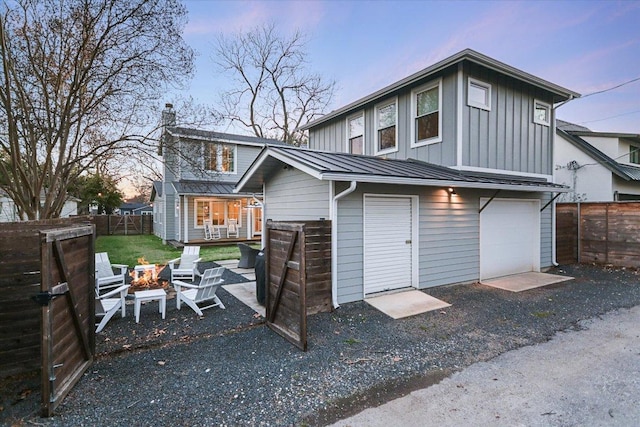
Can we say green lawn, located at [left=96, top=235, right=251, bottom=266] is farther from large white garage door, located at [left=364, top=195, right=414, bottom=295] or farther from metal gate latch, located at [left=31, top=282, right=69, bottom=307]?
metal gate latch, located at [left=31, top=282, right=69, bottom=307]

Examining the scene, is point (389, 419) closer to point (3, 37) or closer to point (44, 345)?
point (44, 345)

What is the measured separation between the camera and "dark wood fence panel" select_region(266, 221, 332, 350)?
4.00m

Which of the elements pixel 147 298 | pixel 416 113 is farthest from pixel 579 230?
pixel 147 298

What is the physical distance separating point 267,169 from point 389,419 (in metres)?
6.15

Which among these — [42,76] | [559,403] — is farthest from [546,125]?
[42,76]

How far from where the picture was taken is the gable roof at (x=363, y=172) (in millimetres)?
5090

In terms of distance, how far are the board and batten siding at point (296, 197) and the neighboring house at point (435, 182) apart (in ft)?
0.09

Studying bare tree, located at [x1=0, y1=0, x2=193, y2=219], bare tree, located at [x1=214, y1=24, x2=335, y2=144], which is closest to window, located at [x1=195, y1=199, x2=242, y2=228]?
bare tree, located at [x1=0, y1=0, x2=193, y2=219]

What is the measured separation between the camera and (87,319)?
11.6 ft

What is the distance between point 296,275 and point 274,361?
3.50 ft

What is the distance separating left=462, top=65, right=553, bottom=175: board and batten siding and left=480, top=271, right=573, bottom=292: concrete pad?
2.88 meters

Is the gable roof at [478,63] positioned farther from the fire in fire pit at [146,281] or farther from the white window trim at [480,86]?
the fire in fire pit at [146,281]

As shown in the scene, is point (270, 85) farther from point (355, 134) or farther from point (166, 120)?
point (166, 120)

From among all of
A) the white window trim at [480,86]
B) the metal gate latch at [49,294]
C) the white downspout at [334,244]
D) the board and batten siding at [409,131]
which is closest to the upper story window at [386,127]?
the board and batten siding at [409,131]
